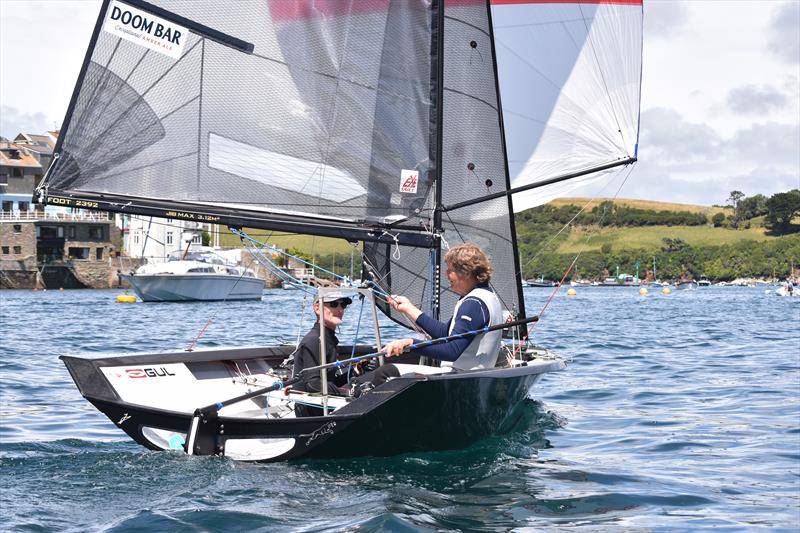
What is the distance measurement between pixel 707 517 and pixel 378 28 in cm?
608

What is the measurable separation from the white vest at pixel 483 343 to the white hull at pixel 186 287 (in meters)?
45.7

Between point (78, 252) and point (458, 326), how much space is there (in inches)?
3507

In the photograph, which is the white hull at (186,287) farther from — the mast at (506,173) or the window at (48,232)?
the mast at (506,173)

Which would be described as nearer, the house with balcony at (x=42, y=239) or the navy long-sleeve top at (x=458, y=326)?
the navy long-sleeve top at (x=458, y=326)

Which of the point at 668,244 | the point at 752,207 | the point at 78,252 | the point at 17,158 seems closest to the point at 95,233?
the point at 78,252

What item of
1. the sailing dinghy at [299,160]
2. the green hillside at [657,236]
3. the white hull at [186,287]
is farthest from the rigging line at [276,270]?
the green hillside at [657,236]

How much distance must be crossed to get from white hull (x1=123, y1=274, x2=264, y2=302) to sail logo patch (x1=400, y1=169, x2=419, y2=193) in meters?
44.0

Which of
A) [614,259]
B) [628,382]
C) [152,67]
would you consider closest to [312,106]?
[152,67]

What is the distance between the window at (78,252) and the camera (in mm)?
92375

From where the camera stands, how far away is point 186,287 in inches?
2168

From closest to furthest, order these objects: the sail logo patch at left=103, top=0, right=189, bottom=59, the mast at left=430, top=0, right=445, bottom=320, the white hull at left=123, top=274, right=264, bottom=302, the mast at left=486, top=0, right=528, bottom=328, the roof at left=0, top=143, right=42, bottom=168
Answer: the sail logo patch at left=103, top=0, right=189, bottom=59
the mast at left=430, top=0, right=445, bottom=320
the mast at left=486, top=0, right=528, bottom=328
the white hull at left=123, top=274, right=264, bottom=302
the roof at left=0, top=143, right=42, bottom=168

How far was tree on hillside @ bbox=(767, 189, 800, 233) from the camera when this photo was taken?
170875mm

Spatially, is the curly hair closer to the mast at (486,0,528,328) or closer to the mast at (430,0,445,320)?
the mast at (430,0,445,320)

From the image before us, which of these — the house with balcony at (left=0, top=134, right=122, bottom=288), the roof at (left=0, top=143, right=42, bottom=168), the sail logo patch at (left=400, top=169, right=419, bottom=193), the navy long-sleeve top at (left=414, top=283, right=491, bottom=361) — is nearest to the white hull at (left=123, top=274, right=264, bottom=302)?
the house with balcony at (left=0, top=134, right=122, bottom=288)
